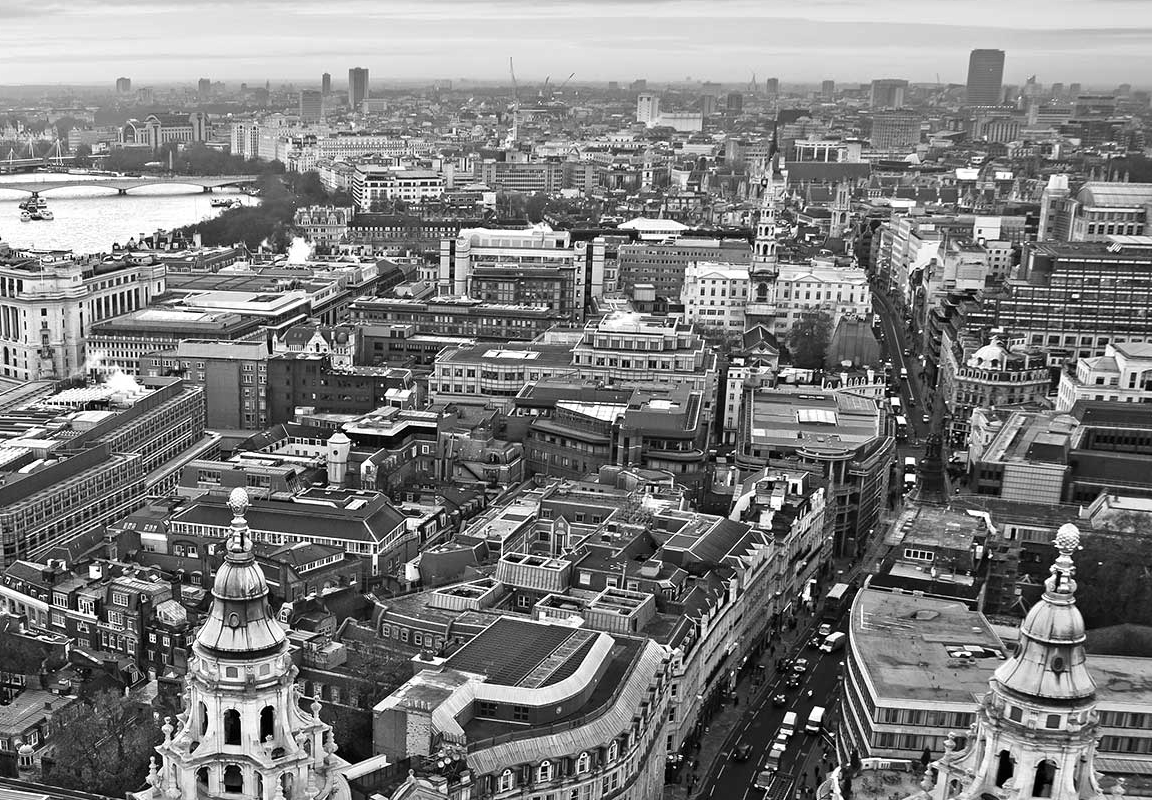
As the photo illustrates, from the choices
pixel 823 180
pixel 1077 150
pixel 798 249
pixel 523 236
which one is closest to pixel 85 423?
pixel 523 236

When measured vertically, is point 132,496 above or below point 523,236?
below

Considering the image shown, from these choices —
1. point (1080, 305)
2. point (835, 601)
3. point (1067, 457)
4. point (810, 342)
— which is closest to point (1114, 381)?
point (1067, 457)

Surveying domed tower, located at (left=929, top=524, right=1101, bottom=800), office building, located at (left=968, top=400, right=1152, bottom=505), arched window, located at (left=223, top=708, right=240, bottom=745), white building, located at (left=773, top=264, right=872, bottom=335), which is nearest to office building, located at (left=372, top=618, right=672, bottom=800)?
arched window, located at (left=223, top=708, right=240, bottom=745)

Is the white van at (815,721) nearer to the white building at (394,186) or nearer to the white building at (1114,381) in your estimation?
the white building at (1114,381)

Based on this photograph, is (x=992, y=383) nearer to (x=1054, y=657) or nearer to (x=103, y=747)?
(x=103, y=747)

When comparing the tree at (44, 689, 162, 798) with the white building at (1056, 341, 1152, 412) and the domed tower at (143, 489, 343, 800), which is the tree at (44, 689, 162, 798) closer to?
the domed tower at (143, 489, 343, 800)

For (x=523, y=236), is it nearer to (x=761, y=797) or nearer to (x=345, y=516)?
(x=345, y=516)
